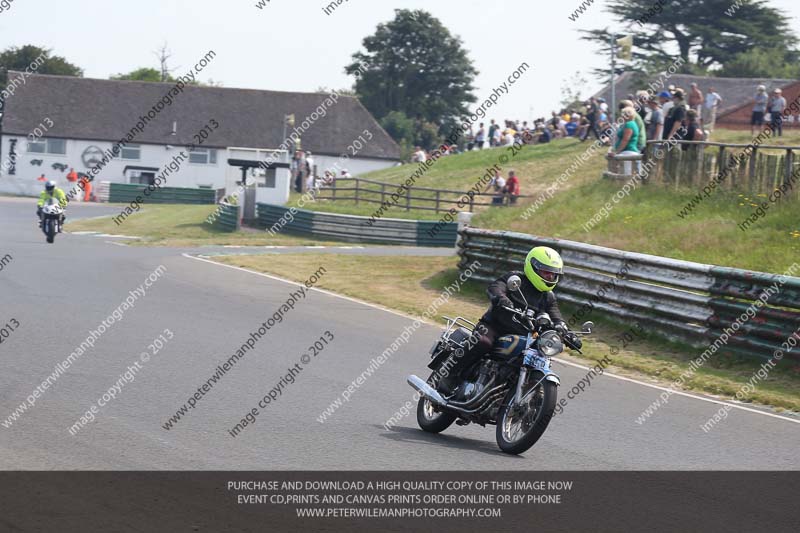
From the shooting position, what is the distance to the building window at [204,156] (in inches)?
2972

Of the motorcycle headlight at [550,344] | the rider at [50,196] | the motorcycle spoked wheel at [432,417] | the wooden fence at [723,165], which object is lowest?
the motorcycle spoked wheel at [432,417]

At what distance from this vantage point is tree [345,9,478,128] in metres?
90.1

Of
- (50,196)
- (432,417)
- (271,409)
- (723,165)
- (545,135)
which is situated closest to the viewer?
(432,417)

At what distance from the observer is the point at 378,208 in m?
40.1

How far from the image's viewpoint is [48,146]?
248ft

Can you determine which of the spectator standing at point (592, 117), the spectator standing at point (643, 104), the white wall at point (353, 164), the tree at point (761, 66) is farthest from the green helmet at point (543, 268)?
the white wall at point (353, 164)

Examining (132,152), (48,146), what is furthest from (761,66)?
(48,146)

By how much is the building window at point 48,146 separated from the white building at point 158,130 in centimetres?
7

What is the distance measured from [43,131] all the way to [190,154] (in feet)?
33.1

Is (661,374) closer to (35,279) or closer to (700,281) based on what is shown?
(700,281)

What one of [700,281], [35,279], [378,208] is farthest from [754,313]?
[378,208]

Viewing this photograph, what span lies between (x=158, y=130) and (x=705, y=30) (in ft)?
121

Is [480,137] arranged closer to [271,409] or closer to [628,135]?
[628,135]

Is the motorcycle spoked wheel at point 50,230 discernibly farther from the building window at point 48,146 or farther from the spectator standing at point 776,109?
the building window at point 48,146
